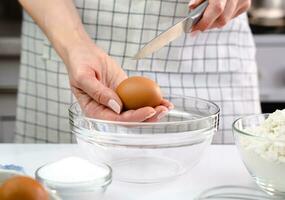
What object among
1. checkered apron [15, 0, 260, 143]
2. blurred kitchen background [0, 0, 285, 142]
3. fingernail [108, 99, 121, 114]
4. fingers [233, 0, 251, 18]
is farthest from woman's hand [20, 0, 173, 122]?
blurred kitchen background [0, 0, 285, 142]

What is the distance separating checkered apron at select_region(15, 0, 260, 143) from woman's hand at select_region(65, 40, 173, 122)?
18 centimetres

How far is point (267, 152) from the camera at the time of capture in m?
0.84

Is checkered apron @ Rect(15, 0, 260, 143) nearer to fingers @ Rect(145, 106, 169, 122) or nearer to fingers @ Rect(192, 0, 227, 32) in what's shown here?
fingers @ Rect(192, 0, 227, 32)

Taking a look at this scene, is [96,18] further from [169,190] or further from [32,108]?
[169,190]

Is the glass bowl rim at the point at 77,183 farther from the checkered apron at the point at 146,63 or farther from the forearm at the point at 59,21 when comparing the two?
the checkered apron at the point at 146,63

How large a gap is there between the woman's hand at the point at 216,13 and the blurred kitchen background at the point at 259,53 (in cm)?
85

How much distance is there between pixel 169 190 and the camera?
923mm

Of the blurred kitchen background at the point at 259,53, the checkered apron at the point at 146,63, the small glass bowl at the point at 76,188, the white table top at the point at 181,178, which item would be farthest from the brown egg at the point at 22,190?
the blurred kitchen background at the point at 259,53

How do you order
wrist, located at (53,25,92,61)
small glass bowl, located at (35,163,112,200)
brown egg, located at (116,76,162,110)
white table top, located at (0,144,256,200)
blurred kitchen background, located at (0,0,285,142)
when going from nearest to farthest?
small glass bowl, located at (35,163,112,200) → white table top, located at (0,144,256,200) → brown egg, located at (116,76,162,110) → wrist, located at (53,25,92,61) → blurred kitchen background, located at (0,0,285,142)

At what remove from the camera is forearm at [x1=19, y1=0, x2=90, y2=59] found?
121cm

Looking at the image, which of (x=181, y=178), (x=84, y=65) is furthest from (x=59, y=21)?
(x=181, y=178)

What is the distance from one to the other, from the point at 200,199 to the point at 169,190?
0.19 ft

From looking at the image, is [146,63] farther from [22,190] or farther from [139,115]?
[22,190]

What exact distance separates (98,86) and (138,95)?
7 cm
